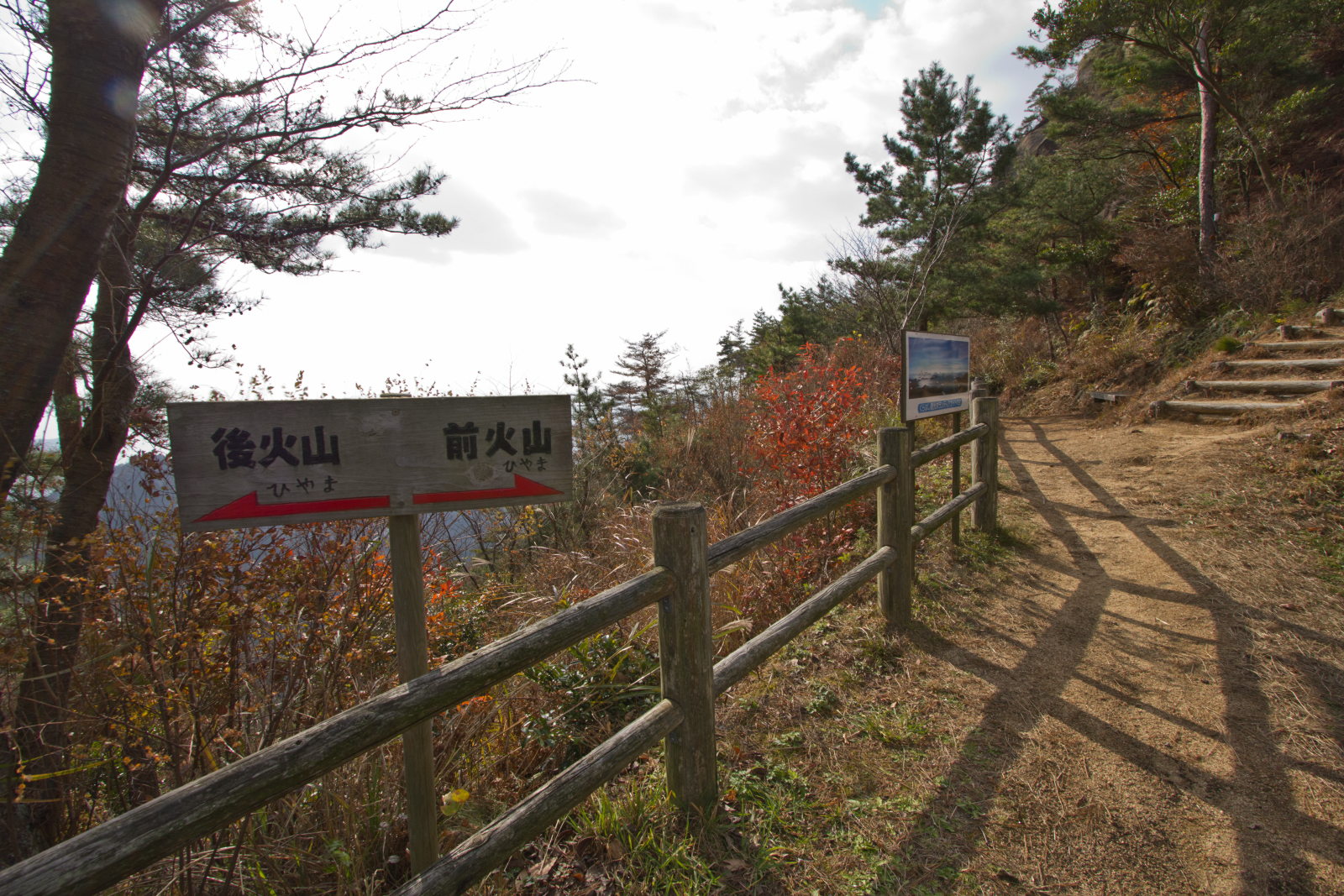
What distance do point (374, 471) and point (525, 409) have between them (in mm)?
471

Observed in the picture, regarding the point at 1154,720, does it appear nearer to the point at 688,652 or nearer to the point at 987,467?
the point at 688,652

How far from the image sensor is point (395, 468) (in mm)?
1872

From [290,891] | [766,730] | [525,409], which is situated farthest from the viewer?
[766,730]

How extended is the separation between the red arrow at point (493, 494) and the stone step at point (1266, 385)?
27.1 ft

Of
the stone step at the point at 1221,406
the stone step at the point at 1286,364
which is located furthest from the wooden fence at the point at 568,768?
the stone step at the point at 1286,364

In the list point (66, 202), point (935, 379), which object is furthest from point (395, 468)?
point (935, 379)

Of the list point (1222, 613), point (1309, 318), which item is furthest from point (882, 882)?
point (1309, 318)

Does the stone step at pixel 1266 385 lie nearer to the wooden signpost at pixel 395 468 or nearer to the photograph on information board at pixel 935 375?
the photograph on information board at pixel 935 375

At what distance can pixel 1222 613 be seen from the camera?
3.69 m

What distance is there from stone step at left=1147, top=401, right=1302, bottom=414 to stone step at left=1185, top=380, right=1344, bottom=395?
36cm

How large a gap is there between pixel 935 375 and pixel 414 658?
13.5 ft

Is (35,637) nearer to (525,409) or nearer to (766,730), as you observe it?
(525,409)

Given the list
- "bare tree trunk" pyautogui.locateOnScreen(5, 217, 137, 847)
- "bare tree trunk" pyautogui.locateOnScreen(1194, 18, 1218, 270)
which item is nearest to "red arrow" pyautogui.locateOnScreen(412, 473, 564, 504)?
"bare tree trunk" pyautogui.locateOnScreen(5, 217, 137, 847)

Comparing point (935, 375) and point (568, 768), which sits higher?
point (935, 375)
